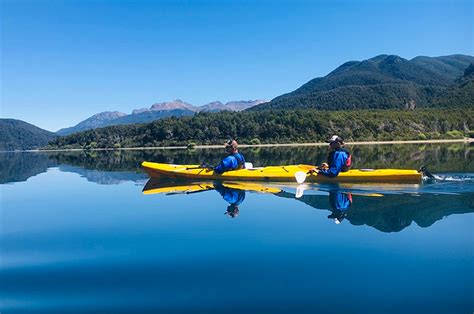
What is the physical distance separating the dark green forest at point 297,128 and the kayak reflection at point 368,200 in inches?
2949

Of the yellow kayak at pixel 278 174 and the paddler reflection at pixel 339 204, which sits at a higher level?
the yellow kayak at pixel 278 174

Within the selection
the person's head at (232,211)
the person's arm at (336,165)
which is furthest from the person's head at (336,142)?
the person's head at (232,211)

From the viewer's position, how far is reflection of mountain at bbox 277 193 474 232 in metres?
9.53

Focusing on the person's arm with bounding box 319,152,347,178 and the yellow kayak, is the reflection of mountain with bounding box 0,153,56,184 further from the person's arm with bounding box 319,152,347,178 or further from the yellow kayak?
the person's arm with bounding box 319,152,347,178

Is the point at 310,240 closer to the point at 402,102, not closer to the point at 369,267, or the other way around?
the point at 369,267

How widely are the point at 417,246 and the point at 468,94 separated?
444ft

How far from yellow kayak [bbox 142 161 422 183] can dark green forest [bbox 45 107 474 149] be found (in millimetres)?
72821

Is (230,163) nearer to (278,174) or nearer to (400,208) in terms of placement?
(278,174)

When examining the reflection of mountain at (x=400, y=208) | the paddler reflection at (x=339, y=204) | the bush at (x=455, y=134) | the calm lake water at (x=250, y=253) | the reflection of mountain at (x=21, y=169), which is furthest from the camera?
the bush at (x=455, y=134)

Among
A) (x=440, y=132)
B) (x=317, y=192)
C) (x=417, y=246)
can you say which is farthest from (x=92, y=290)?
(x=440, y=132)

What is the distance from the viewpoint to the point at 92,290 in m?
6.09

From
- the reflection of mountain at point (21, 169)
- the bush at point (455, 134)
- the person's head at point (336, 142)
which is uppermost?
the bush at point (455, 134)

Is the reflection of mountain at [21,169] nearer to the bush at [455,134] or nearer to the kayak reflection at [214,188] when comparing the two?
the kayak reflection at [214,188]

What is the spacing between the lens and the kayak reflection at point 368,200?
9875 millimetres
